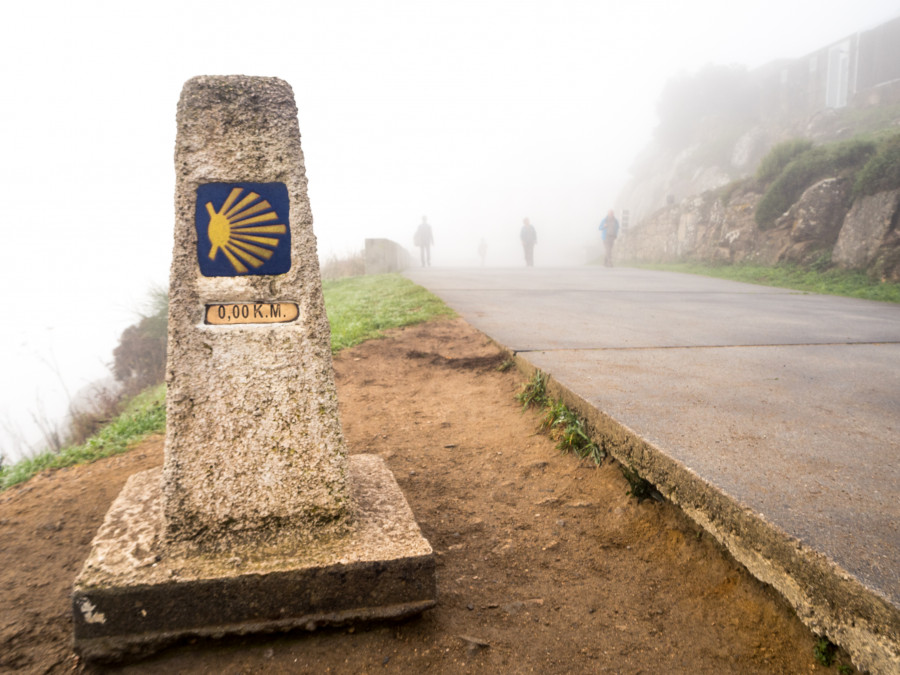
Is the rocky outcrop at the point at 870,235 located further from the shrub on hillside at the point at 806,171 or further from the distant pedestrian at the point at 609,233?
the distant pedestrian at the point at 609,233

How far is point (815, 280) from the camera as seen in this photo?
392 inches

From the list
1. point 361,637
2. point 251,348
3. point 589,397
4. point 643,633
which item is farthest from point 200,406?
point 589,397

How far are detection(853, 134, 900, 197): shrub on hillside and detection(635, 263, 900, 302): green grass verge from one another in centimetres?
144

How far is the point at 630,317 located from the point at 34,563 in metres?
5.34

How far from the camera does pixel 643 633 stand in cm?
177

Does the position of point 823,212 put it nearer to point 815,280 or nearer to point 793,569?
point 815,280

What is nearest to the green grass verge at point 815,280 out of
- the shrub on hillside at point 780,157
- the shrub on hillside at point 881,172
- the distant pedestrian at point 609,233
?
the shrub on hillside at point 881,172

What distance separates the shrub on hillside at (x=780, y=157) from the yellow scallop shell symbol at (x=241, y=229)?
1416 cm

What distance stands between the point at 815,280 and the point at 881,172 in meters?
1.97

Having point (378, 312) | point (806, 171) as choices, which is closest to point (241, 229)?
point (378, 312)

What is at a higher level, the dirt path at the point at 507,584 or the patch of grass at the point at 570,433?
the patch of grass at the point at 570,433

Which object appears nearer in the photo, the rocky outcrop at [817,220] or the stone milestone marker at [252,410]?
the stone milestone marker at [252,410]

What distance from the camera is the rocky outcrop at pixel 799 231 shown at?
9062 millimetres

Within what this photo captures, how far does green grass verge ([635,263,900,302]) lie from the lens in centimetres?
838
